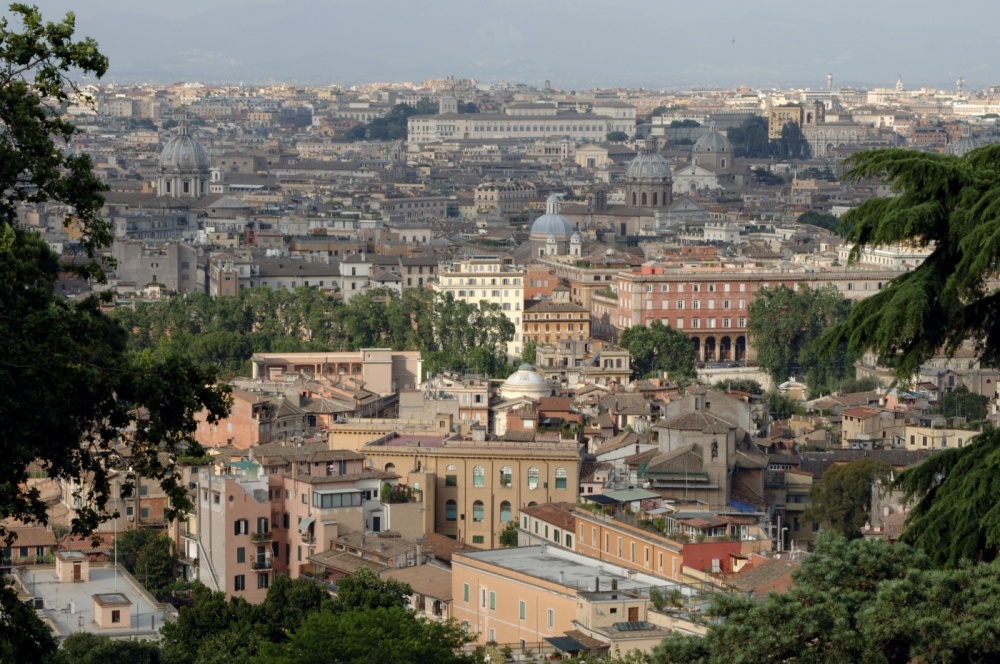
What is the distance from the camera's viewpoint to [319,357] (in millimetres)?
46969

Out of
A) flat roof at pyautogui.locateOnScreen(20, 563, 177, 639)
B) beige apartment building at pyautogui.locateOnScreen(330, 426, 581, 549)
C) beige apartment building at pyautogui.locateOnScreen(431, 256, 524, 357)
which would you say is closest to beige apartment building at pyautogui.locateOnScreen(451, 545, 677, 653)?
flat roof at pyautogui.locateOnScreen(20, 563, 177, 639)

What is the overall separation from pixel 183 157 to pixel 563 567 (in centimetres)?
8208

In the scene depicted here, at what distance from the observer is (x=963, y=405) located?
4319 centimetres

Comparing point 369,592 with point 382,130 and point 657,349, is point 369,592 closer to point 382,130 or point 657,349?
point 657,349

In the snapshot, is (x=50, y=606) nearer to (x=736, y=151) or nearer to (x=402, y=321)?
(x=402, y=321)

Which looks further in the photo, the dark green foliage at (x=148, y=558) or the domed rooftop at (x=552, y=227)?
the domed rooftop at (x=552, y=227)

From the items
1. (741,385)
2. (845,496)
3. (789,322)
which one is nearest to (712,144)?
(789,322)

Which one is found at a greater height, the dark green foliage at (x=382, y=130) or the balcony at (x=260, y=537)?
the balcony at (x=260, y=537)

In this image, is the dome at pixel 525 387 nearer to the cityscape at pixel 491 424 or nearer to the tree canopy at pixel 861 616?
the cityscape at pixel 491 424

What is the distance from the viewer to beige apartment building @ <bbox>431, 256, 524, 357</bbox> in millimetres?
59969

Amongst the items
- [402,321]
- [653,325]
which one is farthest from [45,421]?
[653,325]

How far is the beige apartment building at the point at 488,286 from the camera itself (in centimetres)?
5997

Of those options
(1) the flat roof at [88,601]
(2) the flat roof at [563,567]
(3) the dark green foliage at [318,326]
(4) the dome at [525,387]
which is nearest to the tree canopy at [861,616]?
(2) the flat roof at [563,567]

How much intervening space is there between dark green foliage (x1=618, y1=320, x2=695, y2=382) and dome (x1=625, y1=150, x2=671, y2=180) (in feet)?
145
